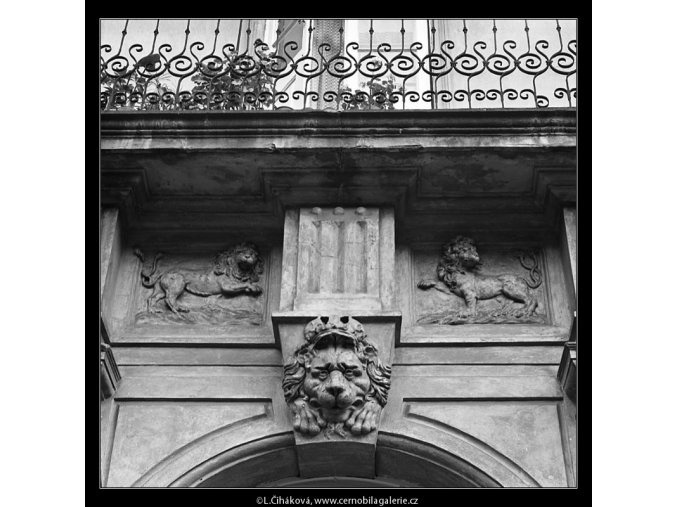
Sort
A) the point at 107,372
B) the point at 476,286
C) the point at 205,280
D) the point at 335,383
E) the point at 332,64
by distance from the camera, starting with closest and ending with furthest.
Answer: the point at 335,383
the point at 107,372
the point at 476,286
the point at 205,280
the point at 332,64

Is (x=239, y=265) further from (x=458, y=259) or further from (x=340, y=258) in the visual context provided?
(x=458, y=259)

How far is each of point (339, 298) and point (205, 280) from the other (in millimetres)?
1082

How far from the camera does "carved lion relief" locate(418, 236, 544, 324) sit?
6531 millimetres

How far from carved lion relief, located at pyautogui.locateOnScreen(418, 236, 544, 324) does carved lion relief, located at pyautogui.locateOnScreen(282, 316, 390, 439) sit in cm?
84

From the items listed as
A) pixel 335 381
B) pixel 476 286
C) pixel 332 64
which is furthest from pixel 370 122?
pixel 332 64

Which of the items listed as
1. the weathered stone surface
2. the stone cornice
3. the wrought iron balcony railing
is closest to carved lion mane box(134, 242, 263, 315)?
the weathered stone surface

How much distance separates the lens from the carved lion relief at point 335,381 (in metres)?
5.70

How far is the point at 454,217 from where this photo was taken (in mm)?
6820

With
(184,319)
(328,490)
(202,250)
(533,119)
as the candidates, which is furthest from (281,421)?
(533,119)

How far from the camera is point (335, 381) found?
18.5ft

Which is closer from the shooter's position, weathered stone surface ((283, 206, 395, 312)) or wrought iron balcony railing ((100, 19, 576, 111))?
weathered stone surface ((283, 206, 395, 312))

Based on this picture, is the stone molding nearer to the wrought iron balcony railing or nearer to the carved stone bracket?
the carved stone bracket

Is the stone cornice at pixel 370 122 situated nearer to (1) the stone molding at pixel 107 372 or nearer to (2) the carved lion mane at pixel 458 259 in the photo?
(2) the carved lion mane at pixel 458 259
